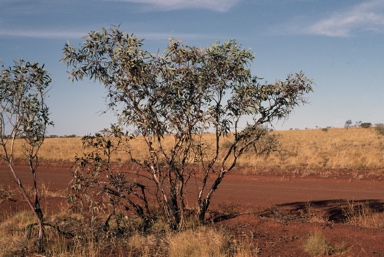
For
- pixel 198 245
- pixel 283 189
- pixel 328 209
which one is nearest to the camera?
pixel 198 245

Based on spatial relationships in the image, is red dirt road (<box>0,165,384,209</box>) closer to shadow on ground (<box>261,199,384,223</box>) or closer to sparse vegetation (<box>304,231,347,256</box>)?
shadow on ground (<box>261,199,384,223</box>)

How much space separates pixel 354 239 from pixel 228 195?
25.8 feet

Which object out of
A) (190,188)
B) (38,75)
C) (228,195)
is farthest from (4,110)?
(190,188)

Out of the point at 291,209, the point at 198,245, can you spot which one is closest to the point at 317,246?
the point at 198,245

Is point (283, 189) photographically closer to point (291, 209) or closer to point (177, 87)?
point (291, 209)

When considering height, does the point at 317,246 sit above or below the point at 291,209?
above

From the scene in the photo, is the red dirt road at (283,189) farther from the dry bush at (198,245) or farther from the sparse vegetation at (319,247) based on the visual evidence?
the dry bush at (198,245)

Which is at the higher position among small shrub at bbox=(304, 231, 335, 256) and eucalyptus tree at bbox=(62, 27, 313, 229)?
eucalyptus tree at bbox=(62, 27, 313, 229)

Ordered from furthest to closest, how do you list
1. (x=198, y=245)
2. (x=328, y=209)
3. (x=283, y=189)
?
(x=283, y=189), (x=328, y=209), (x=198, y=245)

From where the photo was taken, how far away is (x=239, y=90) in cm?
880

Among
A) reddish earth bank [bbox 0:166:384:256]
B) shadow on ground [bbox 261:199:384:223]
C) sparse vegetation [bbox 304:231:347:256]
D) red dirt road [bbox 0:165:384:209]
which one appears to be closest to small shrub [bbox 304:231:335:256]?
sparse vegetation [bbox 304:231:347:256]

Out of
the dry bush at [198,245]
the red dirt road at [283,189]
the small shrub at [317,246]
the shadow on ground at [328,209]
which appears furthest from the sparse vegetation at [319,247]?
the red dirt road at [283,189]

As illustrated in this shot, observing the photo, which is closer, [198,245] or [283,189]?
[198,245]

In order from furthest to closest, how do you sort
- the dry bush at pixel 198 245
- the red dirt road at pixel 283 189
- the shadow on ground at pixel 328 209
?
the red dirt road at pixel 283 189, the shadow on ground at pixel 328 209, the dry bush at pixel 198 245
